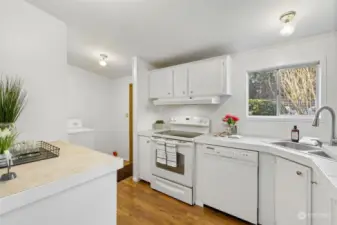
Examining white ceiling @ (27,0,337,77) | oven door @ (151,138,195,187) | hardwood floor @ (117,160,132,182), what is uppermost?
white ceiling @ (27,0,337,77)

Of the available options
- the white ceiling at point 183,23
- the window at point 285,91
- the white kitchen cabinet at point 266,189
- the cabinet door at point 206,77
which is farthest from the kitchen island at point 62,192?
the window at point 285,91

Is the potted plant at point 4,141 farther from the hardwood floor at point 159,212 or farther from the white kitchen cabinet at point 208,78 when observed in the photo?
the white kitchen cabinet at point 208,78

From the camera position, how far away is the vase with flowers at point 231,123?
7.84ft

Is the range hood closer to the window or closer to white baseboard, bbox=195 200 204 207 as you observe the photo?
the window

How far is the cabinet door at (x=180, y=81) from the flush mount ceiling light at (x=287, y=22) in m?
1.34

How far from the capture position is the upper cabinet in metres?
2.41

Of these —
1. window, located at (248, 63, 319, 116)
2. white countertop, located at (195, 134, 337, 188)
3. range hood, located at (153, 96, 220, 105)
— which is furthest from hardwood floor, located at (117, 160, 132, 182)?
window, located at (248, 63, 319, 116)

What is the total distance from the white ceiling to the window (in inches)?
16.1

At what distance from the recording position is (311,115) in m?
2.06

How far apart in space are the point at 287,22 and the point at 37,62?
8.76 ft

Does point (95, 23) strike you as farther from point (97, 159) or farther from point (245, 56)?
point (245, 56)

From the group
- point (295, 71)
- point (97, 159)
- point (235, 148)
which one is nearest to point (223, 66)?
point (295, 71)

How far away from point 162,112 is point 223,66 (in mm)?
1529

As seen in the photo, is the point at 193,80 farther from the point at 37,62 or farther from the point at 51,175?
the point at 51,175
